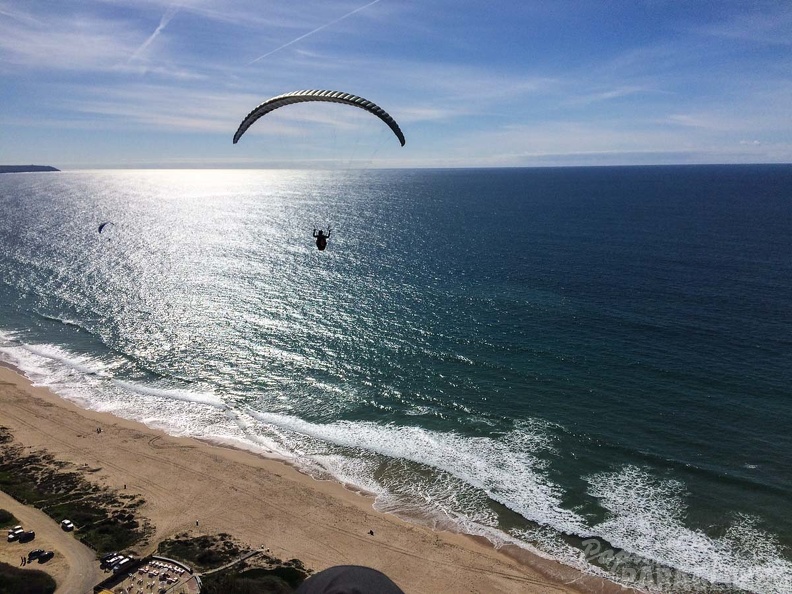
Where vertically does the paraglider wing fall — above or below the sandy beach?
above

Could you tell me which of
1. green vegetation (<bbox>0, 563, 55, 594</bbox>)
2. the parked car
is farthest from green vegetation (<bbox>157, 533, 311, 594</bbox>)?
the parked car

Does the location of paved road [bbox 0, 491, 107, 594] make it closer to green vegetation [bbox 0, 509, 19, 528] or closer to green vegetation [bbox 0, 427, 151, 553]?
green vegetation [bbox 0, 509, 19, 528]

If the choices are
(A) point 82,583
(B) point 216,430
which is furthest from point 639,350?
(A) point 82,583

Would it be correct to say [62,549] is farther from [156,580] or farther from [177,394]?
[177,394]

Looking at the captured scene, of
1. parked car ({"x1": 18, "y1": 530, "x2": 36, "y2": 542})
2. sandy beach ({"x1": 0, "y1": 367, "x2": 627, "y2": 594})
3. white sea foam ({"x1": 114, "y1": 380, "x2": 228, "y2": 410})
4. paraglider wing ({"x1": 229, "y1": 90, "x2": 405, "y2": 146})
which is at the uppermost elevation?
paraglider wing ({"x1": 229, "y1": 90, "x2": 405, "y2": 146})

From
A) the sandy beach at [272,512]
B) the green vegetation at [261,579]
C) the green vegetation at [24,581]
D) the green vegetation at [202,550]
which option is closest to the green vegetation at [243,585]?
the green vegetation at [261,579]

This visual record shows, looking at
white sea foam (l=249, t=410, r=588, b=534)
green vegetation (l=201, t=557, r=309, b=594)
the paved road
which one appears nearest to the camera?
green vegetation (l=201, t=557, r=309, b=594)
